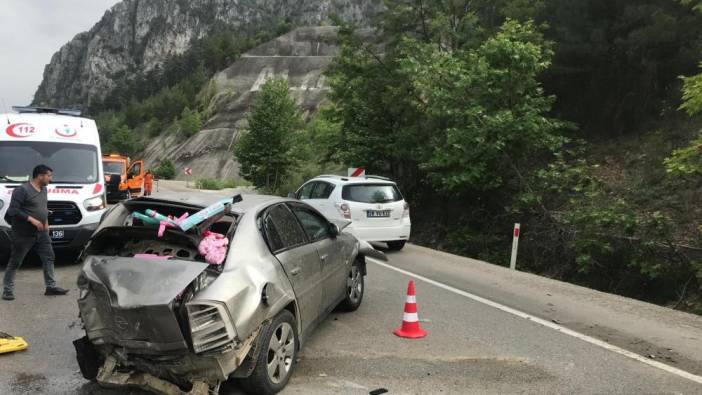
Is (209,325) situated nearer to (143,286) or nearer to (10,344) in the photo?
(143,286)

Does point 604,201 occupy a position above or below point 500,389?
above

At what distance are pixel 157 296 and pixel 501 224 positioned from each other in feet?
40.3

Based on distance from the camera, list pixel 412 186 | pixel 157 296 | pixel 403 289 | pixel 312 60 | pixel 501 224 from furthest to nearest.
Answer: pixel 312 60 → pixel 412 186 → pixel 501 224 → pixel 403 289 → pixel 157 296

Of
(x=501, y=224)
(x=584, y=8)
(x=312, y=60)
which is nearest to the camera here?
(x=501, y=224)

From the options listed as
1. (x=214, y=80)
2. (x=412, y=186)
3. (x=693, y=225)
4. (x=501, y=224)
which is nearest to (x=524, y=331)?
(x=693, y=225)

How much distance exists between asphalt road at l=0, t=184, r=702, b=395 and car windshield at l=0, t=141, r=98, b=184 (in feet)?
6.55

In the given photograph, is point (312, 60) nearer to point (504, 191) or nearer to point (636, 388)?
point (504, 191)

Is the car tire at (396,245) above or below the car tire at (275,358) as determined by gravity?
below

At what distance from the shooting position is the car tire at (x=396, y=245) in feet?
39.0

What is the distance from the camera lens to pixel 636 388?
4336mm

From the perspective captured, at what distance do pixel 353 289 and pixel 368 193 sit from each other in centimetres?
496

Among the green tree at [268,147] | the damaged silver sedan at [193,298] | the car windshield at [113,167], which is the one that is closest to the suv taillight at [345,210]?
the damaged silver sedan at [193,298]

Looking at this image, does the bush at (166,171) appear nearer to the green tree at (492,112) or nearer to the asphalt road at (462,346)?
the green tree at (492,112)

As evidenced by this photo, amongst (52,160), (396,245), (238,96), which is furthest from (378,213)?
(238,96)
